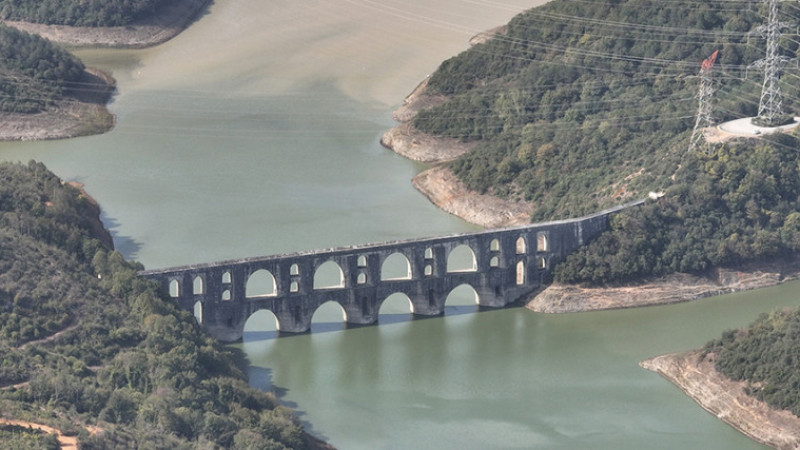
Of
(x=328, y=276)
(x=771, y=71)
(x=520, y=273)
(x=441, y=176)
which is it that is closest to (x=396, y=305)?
(x=328, y=276)

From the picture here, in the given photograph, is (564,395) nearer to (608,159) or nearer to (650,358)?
(650,358)

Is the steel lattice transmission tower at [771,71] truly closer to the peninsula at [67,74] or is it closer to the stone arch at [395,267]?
the stone arch at [395,267]

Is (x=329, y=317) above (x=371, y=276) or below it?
below

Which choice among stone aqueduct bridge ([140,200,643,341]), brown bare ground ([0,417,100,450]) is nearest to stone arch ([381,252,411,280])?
stone aqueduct bridge ([140,200,643,341])

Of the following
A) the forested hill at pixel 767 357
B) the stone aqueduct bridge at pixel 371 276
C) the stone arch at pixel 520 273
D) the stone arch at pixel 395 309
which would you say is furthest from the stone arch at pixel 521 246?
the forested hill at pixel 767 357

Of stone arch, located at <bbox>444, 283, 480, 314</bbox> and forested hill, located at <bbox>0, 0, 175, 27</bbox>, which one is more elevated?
forested hill, located at <bbox>0, 0, 175, 27</bbox>

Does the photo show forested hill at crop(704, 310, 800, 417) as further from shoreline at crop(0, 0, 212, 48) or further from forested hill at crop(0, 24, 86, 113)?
shoreline at crop(0, 0, 212, 48)

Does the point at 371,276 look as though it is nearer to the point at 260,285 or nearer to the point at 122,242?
the point at 260,285

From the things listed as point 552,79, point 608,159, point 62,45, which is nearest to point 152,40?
point 62,45
